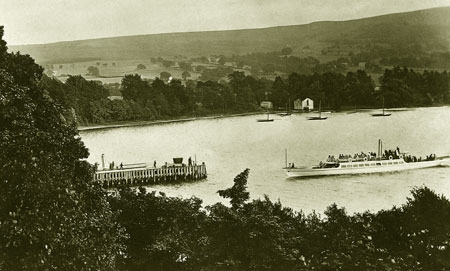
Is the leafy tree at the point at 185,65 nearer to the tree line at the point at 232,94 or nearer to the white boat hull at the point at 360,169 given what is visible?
the tree line at the point at 232,94

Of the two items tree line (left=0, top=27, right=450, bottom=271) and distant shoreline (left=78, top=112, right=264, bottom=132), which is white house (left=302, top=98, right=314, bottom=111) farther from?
tree line (left=0, top=27, right=450, bottom=271)

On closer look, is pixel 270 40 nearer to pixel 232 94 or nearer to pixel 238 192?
pixel 238 192

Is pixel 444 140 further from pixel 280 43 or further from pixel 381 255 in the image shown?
pixel 381 255

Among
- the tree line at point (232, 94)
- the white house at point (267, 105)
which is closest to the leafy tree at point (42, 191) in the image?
the tree line at point (232, 94)

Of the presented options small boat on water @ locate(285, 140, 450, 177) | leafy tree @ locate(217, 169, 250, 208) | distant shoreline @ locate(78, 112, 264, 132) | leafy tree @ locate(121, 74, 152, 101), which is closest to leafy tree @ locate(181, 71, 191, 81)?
leafy tree @ locate(121, 74, 152, 101)

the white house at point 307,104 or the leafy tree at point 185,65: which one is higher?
the leafy tree at point 185,65

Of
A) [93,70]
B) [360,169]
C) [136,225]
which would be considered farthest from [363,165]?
[136,225]
